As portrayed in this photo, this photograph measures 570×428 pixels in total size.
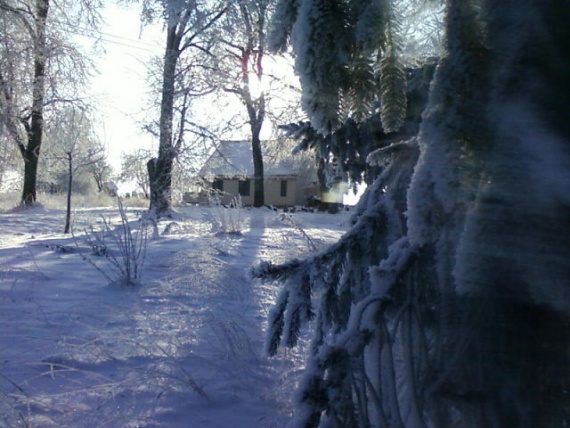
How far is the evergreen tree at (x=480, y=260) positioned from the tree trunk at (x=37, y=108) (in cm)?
1279

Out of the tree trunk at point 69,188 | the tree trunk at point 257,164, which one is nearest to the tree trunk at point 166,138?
the tree trunk at point 69,188

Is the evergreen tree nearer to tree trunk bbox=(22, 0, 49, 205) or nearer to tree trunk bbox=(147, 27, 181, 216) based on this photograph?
tree trunk bbox=(22, 0, 49, 205)

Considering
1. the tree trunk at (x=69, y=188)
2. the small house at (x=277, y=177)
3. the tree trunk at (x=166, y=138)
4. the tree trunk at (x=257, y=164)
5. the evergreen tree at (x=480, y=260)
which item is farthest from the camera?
the small house at (x=277, y=177)

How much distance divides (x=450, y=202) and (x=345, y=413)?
1.90 feet

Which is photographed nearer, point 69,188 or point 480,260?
point 480,260

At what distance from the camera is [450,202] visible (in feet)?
4.41

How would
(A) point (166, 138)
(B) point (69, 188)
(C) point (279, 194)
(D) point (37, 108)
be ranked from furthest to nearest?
1. (C) point (279, 194)
2. (A) point (166, 138)
3. (D) point (37, 108)
4. (B) point (69, 188)

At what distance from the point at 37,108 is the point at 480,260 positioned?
15369mm

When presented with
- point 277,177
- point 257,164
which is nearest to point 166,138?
point 257,164

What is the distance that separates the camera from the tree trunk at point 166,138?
47.1 feet

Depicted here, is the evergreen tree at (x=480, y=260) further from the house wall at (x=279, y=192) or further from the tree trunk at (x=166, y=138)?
the house wall at (x=279, y=192)

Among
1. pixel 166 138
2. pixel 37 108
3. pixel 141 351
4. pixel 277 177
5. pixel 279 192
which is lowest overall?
pixel 141 351

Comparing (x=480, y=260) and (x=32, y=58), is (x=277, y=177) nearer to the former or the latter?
(x=32, y=58)

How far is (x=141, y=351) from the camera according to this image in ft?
10.6
